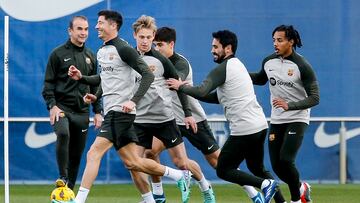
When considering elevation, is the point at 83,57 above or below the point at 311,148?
above

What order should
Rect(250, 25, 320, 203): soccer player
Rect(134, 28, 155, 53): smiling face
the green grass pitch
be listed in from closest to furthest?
Rect(250, 25, 320, 203): soccer player, Rect(134, 28, 155, 53): smiling face, the green grass pitch

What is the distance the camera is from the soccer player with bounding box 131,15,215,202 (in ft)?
44.8

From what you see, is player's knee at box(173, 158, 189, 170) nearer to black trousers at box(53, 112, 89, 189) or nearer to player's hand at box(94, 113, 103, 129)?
player's hand at box(94, 113, 103, 129)

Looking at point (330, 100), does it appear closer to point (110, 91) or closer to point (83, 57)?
point (83, 57)

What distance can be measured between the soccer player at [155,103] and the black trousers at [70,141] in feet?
3.52

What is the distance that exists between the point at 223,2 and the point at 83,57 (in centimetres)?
445

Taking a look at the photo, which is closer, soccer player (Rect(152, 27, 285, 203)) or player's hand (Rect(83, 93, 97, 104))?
player's hand (Rect(83, 93, 97, 104))

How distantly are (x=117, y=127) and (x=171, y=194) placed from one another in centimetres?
466

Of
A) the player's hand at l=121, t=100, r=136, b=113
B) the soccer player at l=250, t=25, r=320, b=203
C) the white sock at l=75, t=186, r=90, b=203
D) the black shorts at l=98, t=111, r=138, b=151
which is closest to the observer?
the player's hand at l=121, t=100, r=136, b=113

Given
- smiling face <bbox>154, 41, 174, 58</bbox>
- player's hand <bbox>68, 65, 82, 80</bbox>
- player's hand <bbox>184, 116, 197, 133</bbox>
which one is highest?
smiling face <bbox>154, 41, 174, 58</bbox>

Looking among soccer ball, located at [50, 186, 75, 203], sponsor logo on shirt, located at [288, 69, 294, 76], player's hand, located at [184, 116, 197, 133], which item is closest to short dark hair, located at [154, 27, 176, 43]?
player's hand, located at [184, 116, 197, 133]

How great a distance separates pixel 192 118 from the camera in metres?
13.9

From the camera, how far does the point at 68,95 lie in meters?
14.6

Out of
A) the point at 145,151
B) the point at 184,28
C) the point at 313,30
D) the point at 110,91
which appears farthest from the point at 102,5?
the point at 110,91
